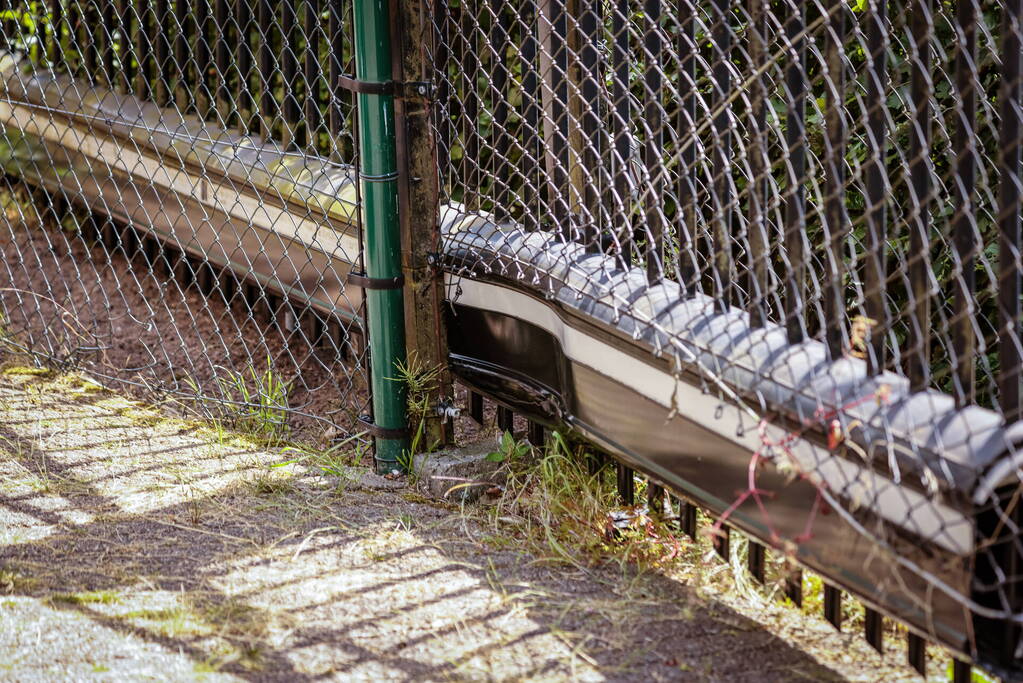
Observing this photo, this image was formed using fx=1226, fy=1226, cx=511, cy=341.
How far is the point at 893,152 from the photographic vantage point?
3723 millimetres

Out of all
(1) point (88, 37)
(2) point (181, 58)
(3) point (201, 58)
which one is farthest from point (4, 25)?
(3) point (201, 58)

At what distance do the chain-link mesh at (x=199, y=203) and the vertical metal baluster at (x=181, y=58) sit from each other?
11 millimetres

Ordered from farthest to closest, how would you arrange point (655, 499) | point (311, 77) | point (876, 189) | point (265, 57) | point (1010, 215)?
point (311, 77)
point (265, 57)
point (655, 499)
point (876, 189)
point (1010, 215)

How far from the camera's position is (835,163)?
2207mm

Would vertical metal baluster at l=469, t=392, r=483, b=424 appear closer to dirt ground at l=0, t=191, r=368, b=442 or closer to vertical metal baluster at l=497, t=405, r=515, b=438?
vertical metal baluster at l=497, t=405, r=515, b=438

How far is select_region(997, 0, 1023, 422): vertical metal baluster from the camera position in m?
1.99

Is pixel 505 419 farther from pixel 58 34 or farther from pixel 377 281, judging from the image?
pixel 58 34

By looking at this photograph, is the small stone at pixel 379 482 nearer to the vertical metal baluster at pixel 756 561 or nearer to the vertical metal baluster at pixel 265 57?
the vertical metal baluster at pixel 756 561

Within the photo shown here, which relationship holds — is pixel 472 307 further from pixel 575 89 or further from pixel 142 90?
pixel 142 90

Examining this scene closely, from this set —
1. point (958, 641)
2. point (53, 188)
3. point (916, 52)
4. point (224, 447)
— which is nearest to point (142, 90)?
point (53, 188)

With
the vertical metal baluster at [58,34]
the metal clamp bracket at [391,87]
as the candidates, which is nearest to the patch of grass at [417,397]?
the metal clamp bracket at [391,87]

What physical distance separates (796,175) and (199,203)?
264cm

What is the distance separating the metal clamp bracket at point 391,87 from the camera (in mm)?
3107

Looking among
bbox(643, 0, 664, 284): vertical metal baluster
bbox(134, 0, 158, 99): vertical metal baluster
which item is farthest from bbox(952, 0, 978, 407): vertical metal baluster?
bbox(134, 0, 158, 99): vertical metal baluster
